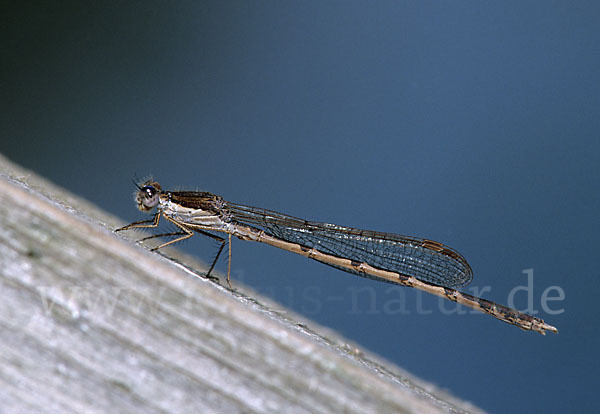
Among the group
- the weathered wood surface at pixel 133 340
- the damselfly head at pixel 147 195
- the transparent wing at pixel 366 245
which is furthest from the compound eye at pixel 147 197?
the weathered wood surface at pixel 133 340

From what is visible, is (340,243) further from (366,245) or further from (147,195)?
(147,195)

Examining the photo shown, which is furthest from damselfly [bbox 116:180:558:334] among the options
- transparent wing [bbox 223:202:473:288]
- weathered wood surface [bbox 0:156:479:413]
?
weathered wood surface [bbox 0:156:479:413]

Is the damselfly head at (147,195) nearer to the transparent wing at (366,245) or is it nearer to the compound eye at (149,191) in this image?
the compound eye at (149,191)

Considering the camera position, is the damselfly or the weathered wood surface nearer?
the weathered wood surface

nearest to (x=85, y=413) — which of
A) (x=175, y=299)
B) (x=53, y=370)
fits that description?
(x=53, y=370)

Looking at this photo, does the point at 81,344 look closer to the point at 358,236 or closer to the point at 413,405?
the point at 413,405

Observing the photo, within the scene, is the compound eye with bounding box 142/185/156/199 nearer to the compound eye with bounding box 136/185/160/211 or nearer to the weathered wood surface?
the compound eye with bounding box 136/185/160/211
